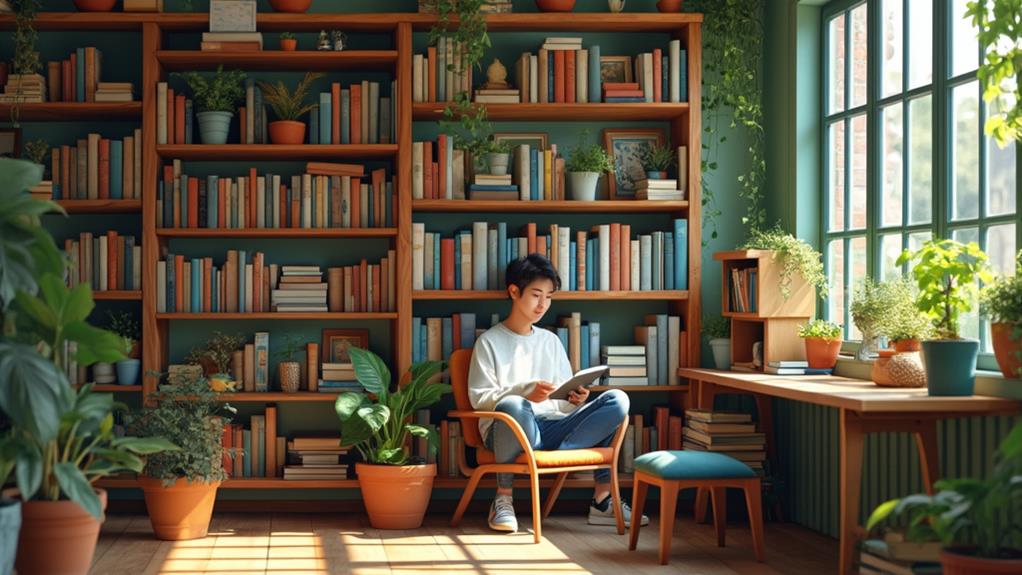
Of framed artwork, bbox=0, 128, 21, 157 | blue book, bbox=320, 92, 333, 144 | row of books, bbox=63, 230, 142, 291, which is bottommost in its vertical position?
row of books, bbox=63, 230, 142, 291

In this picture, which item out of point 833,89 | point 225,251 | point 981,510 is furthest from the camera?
point 225,251

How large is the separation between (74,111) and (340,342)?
1.82 metres

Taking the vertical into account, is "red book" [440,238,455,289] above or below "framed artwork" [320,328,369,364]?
above

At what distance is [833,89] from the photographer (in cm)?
641

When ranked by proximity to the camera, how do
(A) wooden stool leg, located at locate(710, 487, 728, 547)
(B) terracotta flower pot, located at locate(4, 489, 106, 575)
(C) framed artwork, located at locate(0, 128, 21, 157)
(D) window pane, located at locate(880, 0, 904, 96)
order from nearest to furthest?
(B) terracotta flower pot, located at locate(4, 489, 106, 575)
(D) window pane, located at locate(880, 0, 904, 96)
(A) wooden stool leg, located at locate(710, 487, 728, 547)
(C) framed artwork, located at locate(0, 128, 21, 157)

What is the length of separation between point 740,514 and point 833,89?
7.33 feet

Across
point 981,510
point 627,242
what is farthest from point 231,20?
point 981,510

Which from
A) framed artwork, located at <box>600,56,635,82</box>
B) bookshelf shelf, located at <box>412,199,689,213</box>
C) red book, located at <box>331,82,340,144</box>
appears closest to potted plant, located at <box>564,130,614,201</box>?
bookshelf shelf, located at <box>412,199,689,213</box>

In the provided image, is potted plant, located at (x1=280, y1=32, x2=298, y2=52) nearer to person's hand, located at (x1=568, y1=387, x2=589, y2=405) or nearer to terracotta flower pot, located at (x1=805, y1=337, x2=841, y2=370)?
person's hand, located at (x1=568, y1=387, x2=589, y2=405)

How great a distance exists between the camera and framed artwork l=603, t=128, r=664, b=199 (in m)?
7.00

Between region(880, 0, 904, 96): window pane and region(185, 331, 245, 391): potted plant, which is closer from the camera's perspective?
region(880, 0, 904, 96): window pane

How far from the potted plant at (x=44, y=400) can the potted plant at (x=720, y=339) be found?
322 centimetres

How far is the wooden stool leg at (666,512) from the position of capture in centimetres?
523

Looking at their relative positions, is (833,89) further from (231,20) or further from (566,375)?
(231,20)
